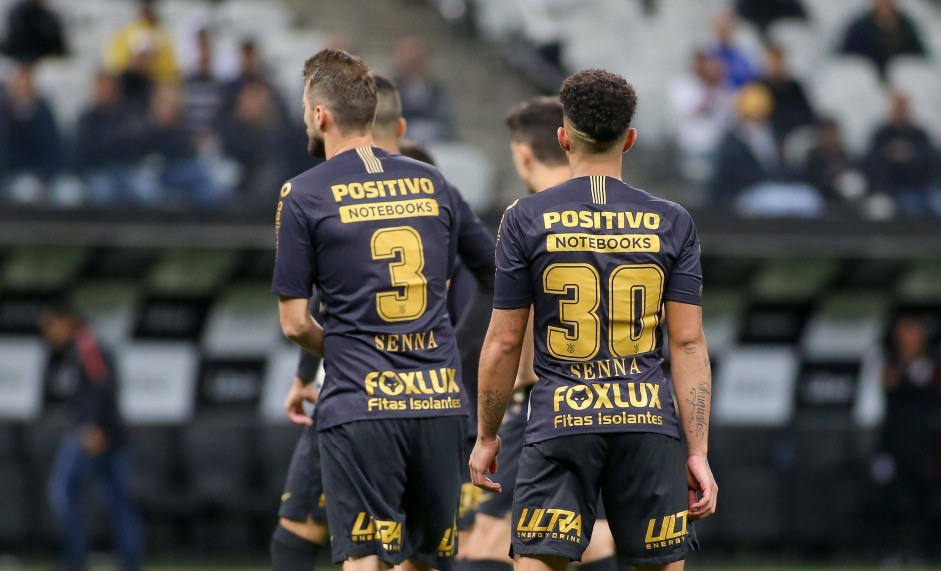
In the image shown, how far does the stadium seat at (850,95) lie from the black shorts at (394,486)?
28.4 ft

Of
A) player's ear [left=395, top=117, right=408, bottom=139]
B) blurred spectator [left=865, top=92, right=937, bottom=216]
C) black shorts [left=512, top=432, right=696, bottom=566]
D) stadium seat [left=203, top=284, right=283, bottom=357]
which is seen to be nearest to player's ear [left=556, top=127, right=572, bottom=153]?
black shorts [left=512, top=432, right=696, bottom=566]

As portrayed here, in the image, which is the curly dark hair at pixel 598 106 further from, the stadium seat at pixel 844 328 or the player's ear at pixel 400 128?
the stadium seat at pixel 844 328

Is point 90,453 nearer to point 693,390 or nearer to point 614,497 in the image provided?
point 614,497

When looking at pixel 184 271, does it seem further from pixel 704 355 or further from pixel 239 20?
pixel 704 355

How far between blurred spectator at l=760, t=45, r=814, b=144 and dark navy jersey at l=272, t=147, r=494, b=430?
7901 millimetres

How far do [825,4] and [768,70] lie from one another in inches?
100

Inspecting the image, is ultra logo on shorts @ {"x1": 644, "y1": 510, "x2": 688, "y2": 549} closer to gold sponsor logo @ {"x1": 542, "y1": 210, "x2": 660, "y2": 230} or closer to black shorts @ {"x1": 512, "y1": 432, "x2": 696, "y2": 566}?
black shorts @ {"x1": 512, "y1": 432, "x2": 696, "y2": 566}

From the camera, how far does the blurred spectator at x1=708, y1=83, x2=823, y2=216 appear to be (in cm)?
1209

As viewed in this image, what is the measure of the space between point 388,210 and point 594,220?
2.91ft

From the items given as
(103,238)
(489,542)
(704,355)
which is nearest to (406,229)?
(704,355)

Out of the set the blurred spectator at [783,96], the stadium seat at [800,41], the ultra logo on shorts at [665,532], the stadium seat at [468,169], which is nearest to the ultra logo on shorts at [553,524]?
the ultra logo on shorts at [665,532]

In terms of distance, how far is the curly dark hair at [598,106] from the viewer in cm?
489

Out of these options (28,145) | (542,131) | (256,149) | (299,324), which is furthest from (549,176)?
(28,145)

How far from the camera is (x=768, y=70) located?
13648 millimetres
